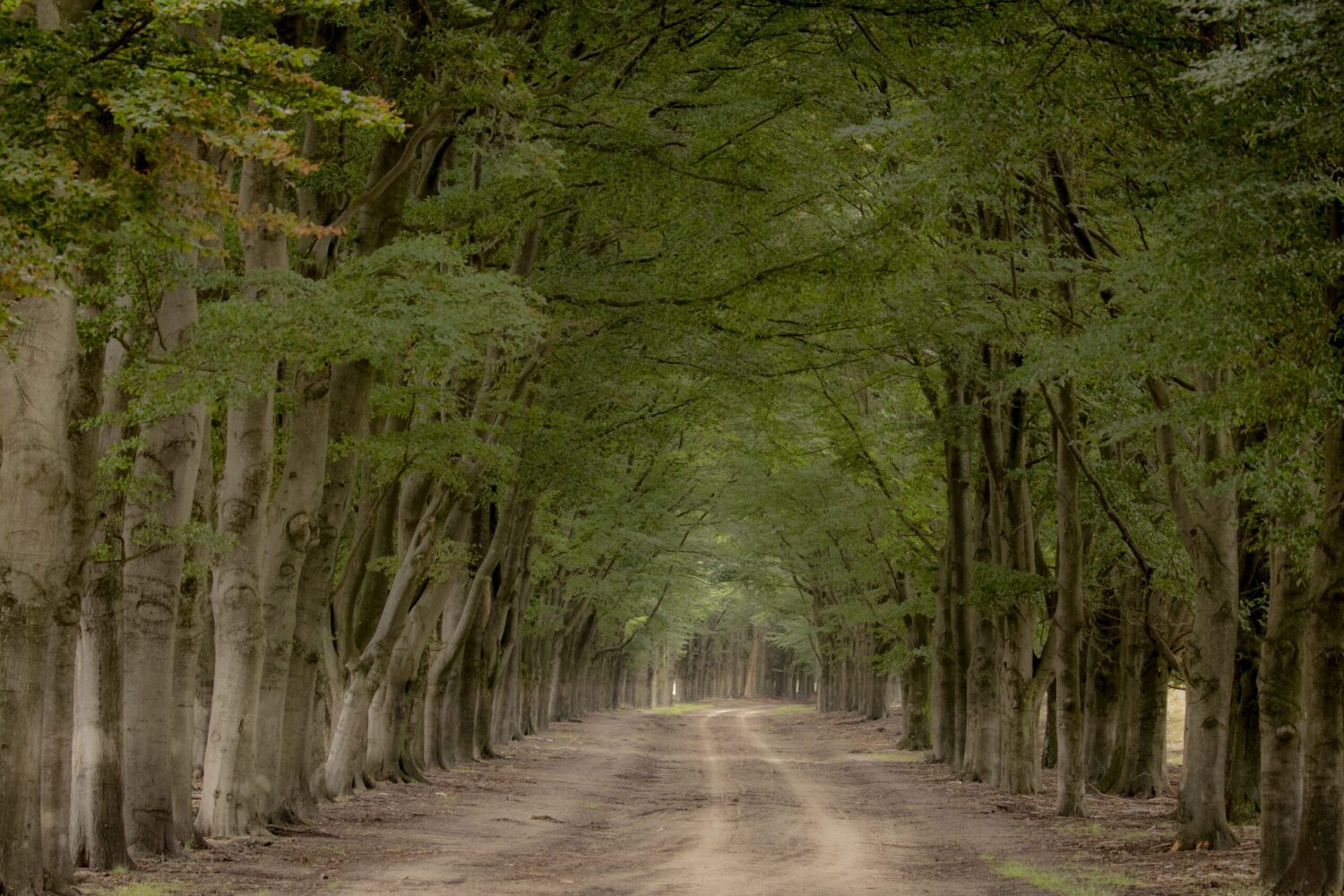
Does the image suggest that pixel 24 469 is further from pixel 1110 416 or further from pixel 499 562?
pixel 499 562

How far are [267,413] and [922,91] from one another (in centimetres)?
915

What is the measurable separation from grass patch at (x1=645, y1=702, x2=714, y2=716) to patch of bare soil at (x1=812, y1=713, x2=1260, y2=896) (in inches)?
1850

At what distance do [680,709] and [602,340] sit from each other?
69.4 m

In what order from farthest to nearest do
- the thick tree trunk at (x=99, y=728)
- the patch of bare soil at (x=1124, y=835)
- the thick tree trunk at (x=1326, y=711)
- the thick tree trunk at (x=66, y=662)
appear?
the patch of bare soil at (x=1124, y=835)
the thick tree trunk at (x=1326, y=711)
the thick tree trunk at (x=99, y=728)
the thick tree trunk at (x=66, y=662)

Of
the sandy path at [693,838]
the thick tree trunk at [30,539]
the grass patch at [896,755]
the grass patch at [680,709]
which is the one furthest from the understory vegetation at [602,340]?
the grass patch at [680,709]

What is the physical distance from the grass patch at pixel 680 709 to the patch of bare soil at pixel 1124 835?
4700 cm

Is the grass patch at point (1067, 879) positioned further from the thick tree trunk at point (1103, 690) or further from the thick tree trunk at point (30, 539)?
the thick tree trunk at point (1103, 690)

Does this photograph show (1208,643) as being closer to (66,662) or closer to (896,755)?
(66,662)

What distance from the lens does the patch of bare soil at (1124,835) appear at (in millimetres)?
14258

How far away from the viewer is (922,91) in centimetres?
1750

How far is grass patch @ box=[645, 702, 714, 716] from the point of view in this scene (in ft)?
256

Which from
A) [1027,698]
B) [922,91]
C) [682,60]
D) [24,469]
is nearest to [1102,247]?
[922,91]

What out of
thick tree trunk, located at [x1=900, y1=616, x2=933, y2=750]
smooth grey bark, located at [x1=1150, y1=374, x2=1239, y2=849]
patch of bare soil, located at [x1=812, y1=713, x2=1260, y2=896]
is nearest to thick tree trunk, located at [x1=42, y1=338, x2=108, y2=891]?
patch of bare soil, located at [x1=812, y1=713, x2=1260, y2=896]

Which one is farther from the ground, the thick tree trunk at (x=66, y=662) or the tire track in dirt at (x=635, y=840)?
the thick tree trunk at (x=66, y=662)
